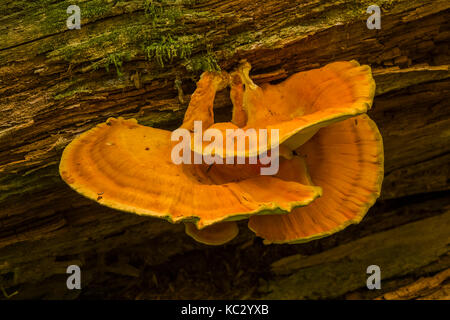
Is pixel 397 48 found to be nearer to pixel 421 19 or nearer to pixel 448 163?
pixel 421 19

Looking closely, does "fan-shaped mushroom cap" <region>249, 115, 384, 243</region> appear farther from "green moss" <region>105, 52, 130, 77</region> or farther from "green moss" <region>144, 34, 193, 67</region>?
"green moss" <region>105, 52, 130, 77</region>

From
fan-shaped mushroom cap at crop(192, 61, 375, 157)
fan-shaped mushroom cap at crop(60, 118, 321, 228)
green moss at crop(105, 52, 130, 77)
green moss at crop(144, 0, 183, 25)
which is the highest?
green moss at crop(144, 0, 183, 25)

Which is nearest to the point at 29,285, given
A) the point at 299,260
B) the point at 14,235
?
the point at 14,235

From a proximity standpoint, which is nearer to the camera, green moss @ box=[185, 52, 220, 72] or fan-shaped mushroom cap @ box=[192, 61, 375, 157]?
fan-shaped mushroom cap @ box=[192, 61, 375, 157]

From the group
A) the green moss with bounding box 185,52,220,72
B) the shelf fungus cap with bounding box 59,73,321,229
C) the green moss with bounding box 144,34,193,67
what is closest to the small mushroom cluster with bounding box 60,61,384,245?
the shelf fungus cap with bounding box 59,73,321,229

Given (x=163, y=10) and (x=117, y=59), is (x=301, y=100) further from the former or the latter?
(x=117, y=59)

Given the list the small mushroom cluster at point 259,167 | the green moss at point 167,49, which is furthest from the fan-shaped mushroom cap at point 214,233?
the green moss at point 167,49

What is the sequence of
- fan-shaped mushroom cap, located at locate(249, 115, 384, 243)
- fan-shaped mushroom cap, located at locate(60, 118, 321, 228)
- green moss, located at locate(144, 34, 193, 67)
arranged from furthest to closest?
1. green moss, located at locate(144, 34, 193, 67)
2. fan-shaped mushroom cap, located at locate(249, 115, 384, 243)
3. fan-shaped mushroom cap, located at locate(60, 118, 321, 228)
